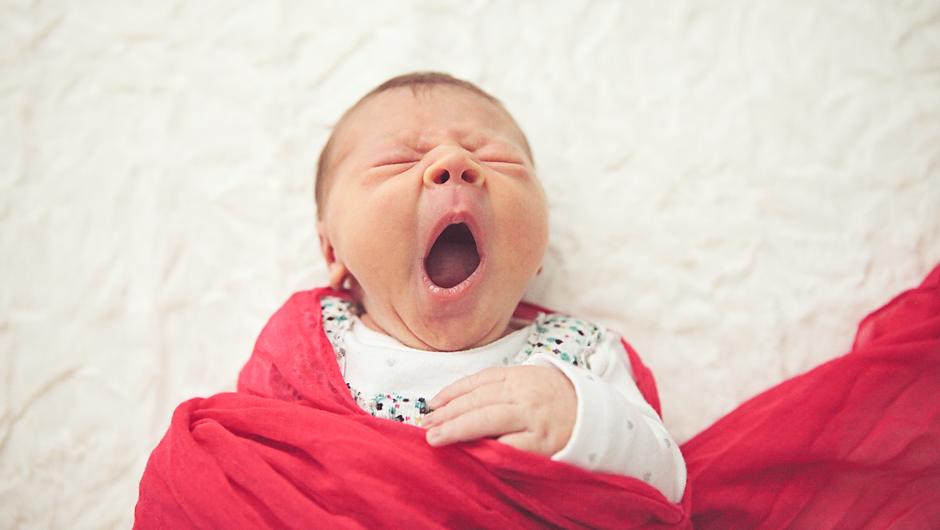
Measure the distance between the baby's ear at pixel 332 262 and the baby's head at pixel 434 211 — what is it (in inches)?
1.4

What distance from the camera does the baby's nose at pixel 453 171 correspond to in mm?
657

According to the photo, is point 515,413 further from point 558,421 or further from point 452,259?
point 452,259

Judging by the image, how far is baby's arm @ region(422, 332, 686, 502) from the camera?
59cm

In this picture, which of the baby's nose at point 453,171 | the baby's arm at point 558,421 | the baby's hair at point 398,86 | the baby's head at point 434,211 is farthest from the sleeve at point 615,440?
the baby's hair at point 398,86

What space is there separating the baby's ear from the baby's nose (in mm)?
234

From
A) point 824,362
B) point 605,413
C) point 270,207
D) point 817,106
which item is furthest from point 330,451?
point 817,106

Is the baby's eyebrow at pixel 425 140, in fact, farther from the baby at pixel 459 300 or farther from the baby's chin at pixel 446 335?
the baby's chin at pixel 446 335

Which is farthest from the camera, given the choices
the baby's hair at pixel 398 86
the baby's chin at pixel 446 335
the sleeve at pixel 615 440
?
the baby's hair at pixel 398 86

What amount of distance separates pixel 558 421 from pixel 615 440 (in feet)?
0.22

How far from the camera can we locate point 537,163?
39.0 inches

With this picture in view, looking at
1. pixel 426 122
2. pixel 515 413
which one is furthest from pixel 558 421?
pixel 426 122

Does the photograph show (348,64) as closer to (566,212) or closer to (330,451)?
(566,212)

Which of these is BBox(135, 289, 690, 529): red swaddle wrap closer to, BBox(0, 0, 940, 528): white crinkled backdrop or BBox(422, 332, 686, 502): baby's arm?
BBox(422, 332, 686, 502): baby's arm

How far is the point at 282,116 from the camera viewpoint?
3.28 feet
